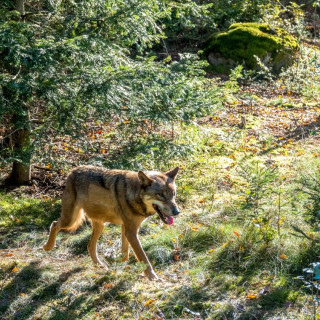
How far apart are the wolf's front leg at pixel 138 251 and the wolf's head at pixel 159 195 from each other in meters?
0.46

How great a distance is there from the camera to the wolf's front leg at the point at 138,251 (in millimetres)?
6730

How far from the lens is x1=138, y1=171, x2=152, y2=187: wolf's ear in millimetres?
6702

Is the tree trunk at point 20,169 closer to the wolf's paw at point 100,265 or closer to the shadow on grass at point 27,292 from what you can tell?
the shadow on grass at point 27,292

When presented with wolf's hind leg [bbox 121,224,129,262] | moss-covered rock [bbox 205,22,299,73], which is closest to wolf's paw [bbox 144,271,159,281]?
wolf's hind leg [bbox 121,224,129,262]

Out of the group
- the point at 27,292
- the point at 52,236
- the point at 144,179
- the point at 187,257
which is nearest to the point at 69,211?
the point at 52,236

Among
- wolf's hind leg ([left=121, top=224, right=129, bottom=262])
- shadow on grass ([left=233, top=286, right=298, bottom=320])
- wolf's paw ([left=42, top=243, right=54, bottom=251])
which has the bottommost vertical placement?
wolf's paw ([left=42, top=243, right=54, bottom=251])

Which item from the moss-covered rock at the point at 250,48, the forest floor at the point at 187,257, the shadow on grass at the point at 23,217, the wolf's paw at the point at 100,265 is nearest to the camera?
the forest floor at the point at 187,257

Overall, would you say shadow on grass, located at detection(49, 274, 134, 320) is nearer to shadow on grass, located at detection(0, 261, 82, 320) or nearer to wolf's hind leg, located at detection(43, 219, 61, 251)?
shadow on grass, located at detection(0, 261, 82, 320)

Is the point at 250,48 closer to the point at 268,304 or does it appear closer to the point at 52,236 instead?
the point at 52,236

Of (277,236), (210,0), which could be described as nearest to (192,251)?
(277,236)

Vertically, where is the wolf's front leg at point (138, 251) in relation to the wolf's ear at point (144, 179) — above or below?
below

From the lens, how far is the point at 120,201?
7.11 m

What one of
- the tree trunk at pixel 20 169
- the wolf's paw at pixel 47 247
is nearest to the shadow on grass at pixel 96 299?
the wolf's paw at pixel 47 247

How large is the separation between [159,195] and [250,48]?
12.2 metres
